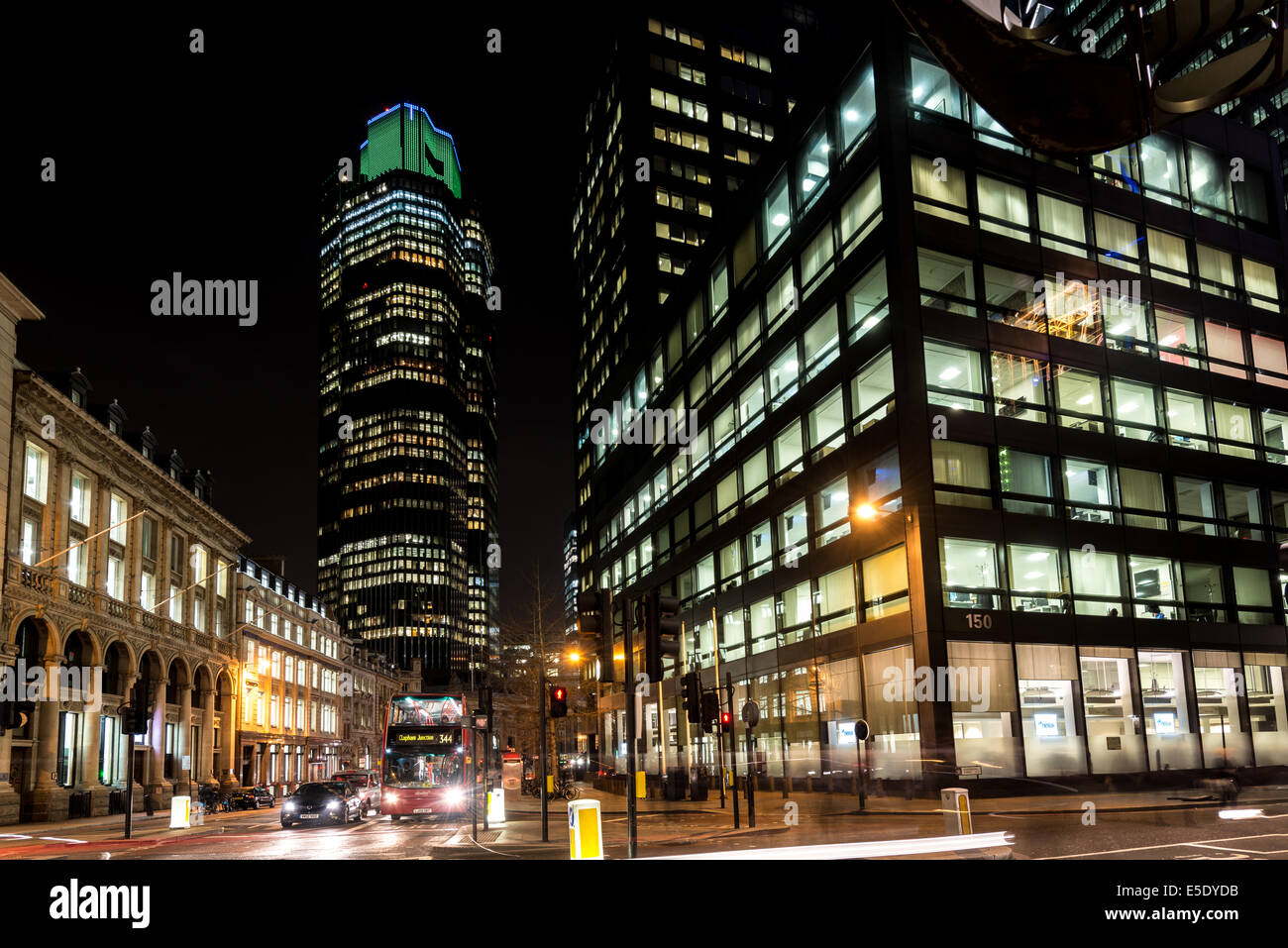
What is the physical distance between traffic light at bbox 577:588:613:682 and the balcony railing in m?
34.1

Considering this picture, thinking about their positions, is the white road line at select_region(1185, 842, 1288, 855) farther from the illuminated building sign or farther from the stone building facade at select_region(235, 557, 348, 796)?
the stone building facade at select_region(235, 557, 348, 796)

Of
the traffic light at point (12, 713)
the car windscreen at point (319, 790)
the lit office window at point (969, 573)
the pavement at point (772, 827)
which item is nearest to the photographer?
the pavement at point (772, 827)

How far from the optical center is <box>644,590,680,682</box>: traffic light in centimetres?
1437

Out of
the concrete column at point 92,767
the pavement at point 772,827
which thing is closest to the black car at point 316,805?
the pavement at point 772,827

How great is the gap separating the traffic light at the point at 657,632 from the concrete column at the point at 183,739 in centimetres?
5600

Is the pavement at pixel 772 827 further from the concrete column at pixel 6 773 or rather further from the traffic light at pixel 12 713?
the concrete column at pixel 6 773

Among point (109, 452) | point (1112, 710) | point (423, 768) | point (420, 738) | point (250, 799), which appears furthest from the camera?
point (250, 799)

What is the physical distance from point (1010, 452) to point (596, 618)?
21.9 m

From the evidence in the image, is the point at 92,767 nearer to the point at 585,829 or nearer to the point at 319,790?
the point at 319,790

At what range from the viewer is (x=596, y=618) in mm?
15617

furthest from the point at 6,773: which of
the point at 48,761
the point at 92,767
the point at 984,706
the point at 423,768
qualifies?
the point at 984,706

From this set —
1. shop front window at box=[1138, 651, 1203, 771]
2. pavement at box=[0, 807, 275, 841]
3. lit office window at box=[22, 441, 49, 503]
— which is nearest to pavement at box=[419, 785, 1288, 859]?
shop front window at box=[1138, 651, 1203, 771]

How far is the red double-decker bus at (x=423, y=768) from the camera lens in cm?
3603
